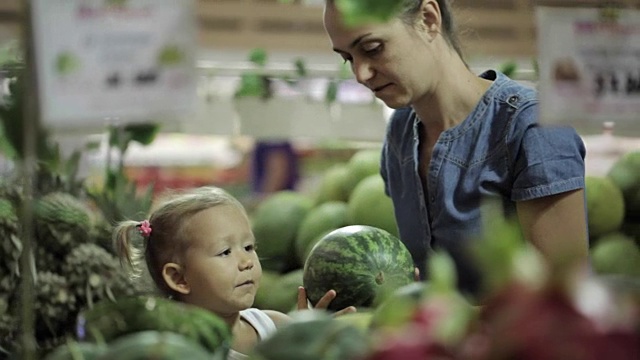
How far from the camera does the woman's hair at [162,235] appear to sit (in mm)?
2016

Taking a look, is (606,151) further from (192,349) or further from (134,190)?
(192,349)

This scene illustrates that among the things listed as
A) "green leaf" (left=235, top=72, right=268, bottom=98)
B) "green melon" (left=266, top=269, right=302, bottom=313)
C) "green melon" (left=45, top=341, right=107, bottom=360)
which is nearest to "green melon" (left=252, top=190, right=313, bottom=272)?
"green melon" (left=266, top=269, right=302, bottom=313)

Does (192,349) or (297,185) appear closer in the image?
(192,349)

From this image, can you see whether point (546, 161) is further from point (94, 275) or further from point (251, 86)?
point (251, 86)

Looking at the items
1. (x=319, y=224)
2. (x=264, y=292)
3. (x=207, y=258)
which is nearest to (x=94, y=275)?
(x=207, y=258)

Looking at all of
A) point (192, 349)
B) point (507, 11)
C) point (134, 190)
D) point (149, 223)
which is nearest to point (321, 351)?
point (192, 349)

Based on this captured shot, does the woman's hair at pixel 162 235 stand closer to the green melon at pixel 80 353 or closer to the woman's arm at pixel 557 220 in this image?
the woman's arm at pixel 557 220

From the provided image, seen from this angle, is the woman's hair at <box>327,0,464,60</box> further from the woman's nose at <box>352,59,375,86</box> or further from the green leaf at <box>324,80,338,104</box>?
the green leaf at <box>324,80,338,104</box>

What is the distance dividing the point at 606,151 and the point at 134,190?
1.25 m

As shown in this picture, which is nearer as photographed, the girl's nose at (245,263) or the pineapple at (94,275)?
the pineapple at (94,275)

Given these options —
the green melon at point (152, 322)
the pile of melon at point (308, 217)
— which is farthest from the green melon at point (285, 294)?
the green melon at point (152, 322)

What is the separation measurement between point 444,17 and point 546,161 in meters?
0.42

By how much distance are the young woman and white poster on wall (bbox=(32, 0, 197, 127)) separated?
69 centimetres

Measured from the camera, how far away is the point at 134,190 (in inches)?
87.5
